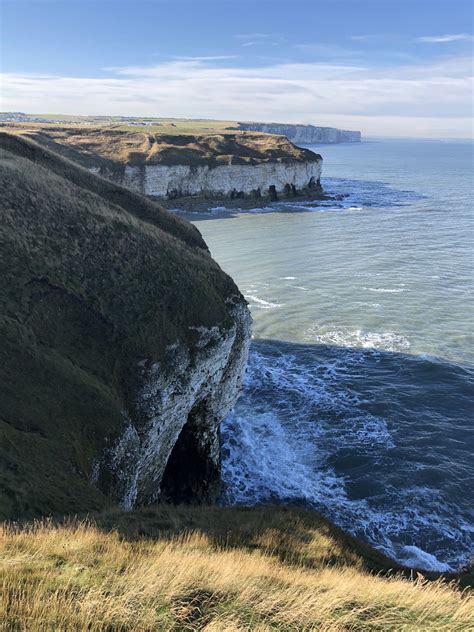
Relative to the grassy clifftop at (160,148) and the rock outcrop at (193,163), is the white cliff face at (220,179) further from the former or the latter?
the grassy clifftop at (160,148)

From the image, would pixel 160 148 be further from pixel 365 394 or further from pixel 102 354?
pixel 102 354

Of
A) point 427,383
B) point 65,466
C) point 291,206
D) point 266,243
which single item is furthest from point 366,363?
point 291,206

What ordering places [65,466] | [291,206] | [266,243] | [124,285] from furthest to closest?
1. [291,206]
2. [266,243]
3. [124,285]
4. [65,466]

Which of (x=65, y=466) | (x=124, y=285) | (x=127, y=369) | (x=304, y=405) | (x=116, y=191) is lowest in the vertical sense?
(x=304, y=405)

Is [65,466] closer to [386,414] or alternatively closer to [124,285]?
[124,285]

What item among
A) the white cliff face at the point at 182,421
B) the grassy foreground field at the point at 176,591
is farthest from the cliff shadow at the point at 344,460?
the white cliff face at the point at 182,421

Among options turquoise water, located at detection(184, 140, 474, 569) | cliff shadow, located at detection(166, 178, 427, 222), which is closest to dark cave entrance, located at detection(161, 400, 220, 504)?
turquoise water, located at detection(184, 140, 474, 569)
